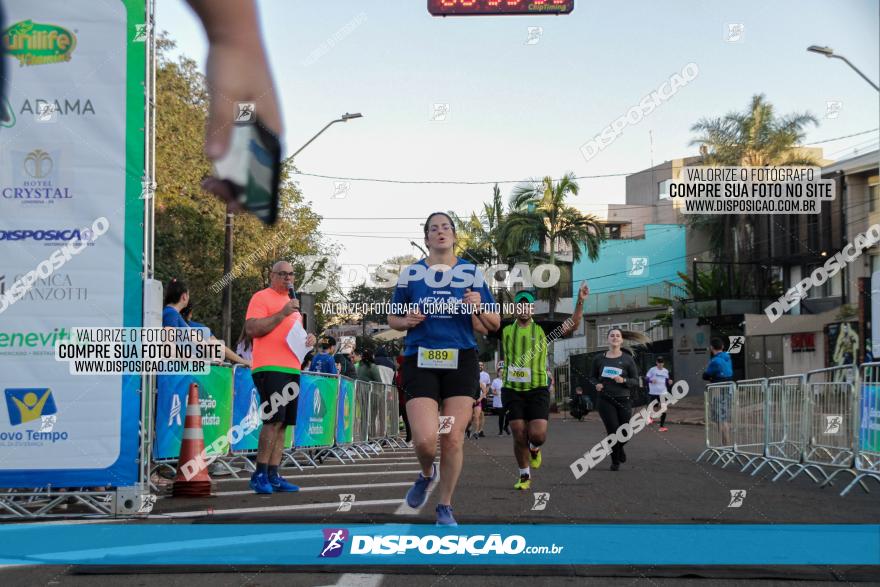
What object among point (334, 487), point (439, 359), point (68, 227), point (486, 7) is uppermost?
point (486, 7)

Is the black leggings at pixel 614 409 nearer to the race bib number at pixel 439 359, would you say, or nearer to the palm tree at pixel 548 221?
the race bib number at pixel 439 359

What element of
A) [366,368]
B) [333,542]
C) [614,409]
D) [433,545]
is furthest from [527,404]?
[366,368]

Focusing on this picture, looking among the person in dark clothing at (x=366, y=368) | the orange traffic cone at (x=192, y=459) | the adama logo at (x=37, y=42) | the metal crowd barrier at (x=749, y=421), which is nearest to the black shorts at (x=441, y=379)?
the orange traffic cone at (x=192, y=459)

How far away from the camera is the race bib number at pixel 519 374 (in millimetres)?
10992

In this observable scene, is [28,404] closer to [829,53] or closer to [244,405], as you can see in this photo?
[244,405]

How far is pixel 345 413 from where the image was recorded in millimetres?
17141

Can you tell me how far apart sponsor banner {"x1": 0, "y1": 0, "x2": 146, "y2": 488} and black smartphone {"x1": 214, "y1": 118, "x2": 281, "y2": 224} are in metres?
11.4

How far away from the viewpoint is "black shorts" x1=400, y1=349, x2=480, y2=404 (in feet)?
22.9

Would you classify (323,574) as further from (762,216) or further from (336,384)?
(762,216)

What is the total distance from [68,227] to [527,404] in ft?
17.1

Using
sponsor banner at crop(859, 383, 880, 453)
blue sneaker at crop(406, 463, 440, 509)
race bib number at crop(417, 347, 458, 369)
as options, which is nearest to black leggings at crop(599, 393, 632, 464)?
sponsor banner at crop(859, 383, 880, 453)

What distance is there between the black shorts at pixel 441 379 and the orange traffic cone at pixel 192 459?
2.93 m

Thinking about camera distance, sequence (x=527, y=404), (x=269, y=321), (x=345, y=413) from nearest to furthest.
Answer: (x=269, y=321) → (x=527, y=404) → (x=345, y=413)

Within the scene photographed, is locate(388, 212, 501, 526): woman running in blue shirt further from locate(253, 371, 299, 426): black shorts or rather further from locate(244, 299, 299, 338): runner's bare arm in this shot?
locate(253, 371, 299, 426): black shorts
